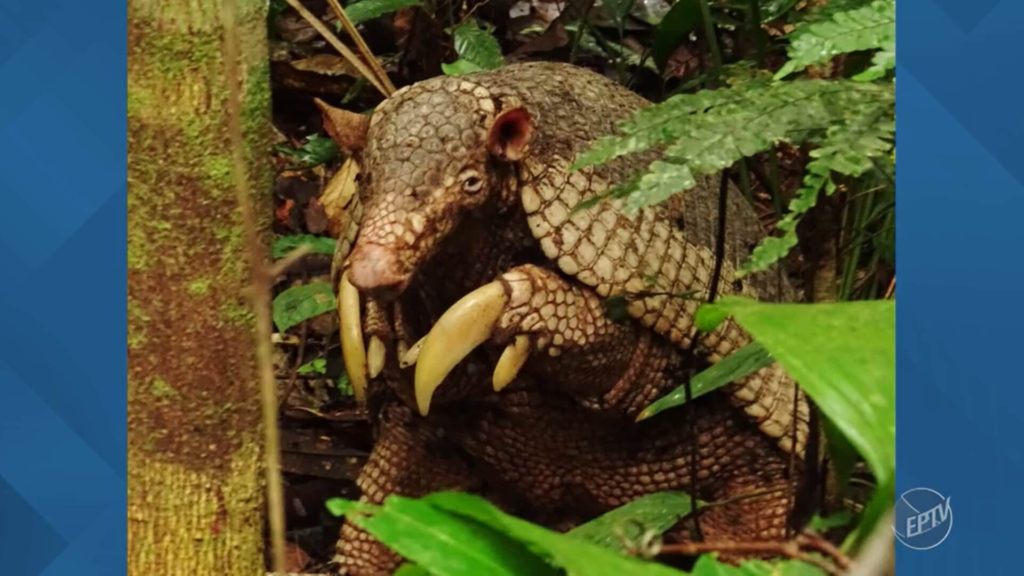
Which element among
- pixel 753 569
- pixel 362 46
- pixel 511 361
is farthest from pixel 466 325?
pixel 753 569

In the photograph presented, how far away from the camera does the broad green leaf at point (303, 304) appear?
165 centimetres

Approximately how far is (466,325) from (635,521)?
33 centimetres

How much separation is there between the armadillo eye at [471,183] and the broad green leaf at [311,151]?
249mm

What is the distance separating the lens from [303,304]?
5.43ft

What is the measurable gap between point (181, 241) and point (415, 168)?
326 mm

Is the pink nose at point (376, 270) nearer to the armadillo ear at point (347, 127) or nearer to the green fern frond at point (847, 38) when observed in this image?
the armadillo ear at point (347, 127)

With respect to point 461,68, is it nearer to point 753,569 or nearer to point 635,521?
point 635,521

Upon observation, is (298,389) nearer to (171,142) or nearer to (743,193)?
(171,142)

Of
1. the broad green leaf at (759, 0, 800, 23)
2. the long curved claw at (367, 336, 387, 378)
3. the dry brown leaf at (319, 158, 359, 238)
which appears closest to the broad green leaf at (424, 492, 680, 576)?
the long curved claw at (367, 336, 387, 378)

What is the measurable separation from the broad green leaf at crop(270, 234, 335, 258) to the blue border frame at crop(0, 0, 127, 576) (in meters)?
0.22

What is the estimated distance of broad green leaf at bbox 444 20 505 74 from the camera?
166 cm

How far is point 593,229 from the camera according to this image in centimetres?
160

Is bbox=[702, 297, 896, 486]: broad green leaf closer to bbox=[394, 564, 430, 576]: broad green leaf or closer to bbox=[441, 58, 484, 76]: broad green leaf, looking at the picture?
bbox=[394, 564, 430, 576]: broad green leaf
